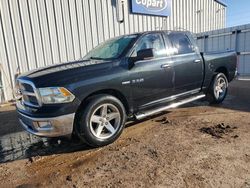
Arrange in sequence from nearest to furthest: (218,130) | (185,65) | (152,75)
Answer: (218,130) < (152,75) < (185,65)

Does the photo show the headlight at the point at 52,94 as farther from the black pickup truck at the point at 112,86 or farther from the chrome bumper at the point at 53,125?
the chrome bumper at the point at 53,125

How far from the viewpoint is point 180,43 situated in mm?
5289

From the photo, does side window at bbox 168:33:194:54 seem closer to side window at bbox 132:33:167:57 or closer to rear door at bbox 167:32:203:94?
rear door at bbox 167:32:203:94

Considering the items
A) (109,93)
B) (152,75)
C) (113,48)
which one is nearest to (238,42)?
(152,75)

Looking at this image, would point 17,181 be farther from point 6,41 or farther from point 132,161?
point 6,41

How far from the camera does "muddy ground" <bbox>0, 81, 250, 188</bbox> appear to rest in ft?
9.62

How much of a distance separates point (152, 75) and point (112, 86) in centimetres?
92

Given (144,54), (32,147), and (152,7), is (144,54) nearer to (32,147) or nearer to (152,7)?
(32,147)

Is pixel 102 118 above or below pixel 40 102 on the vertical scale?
below

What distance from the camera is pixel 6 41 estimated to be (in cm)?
788

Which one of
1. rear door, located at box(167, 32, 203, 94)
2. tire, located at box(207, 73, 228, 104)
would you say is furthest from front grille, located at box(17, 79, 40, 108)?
tire, located at box(207, 73, 228, 104)

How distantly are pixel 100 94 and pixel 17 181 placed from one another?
5.50ft

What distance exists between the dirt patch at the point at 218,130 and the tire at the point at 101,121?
150cm

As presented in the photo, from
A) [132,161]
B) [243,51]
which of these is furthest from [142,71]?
[243,51]
